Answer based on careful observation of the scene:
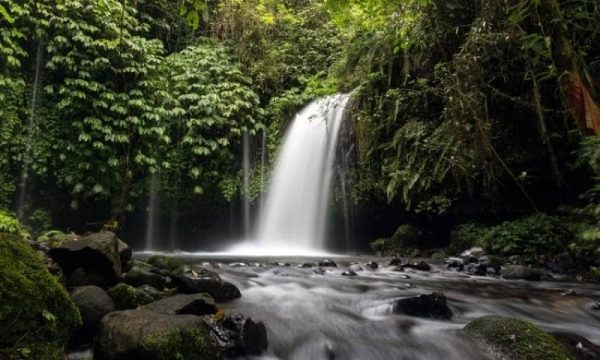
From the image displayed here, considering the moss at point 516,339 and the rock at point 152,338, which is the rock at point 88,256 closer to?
the rock at point 152,338

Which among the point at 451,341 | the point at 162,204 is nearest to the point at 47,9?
the point at 162,204

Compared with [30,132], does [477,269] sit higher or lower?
lower

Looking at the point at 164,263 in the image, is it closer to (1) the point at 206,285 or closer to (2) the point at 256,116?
(1) the point at 206,285

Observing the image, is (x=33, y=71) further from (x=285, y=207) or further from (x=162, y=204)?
(x=285, y=207)

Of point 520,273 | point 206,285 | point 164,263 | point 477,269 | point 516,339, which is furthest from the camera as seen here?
point 477,269

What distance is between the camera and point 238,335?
3.83 metres

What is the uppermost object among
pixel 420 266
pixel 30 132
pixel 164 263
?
pixel 30 132

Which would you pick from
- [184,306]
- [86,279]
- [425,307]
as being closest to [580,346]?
[425,307]

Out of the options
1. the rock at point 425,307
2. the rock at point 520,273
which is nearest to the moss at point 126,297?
the rock at point 425,307

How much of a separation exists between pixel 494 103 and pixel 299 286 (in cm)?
522

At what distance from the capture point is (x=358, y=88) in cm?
1123

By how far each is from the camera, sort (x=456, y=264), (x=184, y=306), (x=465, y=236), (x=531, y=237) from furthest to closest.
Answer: (x=465, y=236)
(x=531, y=237)
(x=456, y=264)
(x=184, y=306)

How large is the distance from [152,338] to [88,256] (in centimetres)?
169

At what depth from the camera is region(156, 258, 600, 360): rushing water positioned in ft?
13.3
